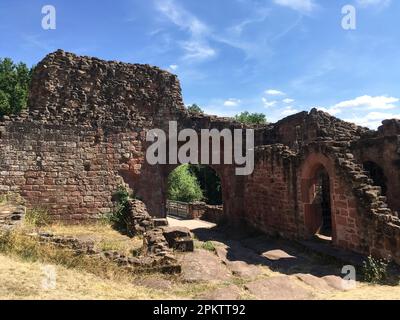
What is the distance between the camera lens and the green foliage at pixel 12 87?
96.2 feet

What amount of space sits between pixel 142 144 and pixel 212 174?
73.4 ft

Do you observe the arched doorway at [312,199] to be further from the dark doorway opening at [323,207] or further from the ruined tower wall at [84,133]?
the ruined tower wall at [84,133]

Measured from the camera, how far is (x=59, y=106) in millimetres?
12750

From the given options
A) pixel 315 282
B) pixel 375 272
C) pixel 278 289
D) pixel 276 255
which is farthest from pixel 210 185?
pixel 278 289

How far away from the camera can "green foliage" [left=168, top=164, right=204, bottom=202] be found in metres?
31.5

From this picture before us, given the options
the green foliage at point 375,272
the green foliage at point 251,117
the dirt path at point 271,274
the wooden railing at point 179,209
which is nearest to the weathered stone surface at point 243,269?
the dirt path at point 271,274

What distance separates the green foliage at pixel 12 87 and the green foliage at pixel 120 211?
68.7ft

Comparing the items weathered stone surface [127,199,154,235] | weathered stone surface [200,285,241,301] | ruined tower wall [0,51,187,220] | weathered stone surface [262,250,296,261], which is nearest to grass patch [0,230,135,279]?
weathered stone surface [200,285,241,301]

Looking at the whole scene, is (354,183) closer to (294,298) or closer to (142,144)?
(294,298)

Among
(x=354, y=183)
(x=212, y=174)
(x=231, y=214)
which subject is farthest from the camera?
(x=212, y=174)

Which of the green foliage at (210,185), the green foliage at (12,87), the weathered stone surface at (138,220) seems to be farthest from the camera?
the green foliage at (210,185)

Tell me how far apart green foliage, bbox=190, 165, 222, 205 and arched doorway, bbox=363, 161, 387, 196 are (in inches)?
842

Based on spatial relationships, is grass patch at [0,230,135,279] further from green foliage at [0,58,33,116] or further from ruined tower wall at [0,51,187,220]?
green foliage at [0,58,33,116]
